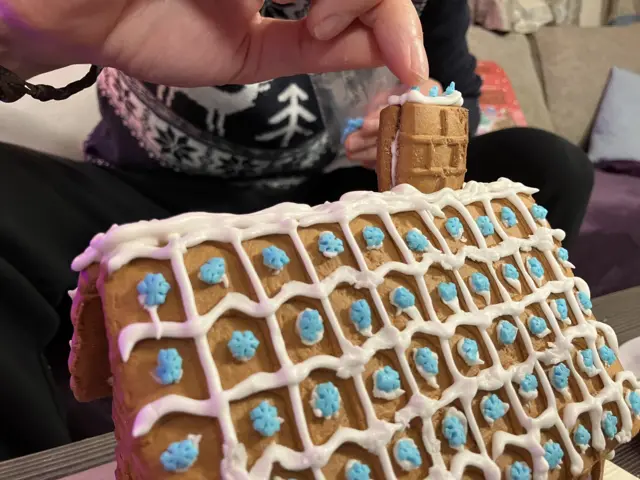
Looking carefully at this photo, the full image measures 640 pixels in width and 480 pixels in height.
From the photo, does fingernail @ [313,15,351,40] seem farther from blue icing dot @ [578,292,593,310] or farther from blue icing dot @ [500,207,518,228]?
blue icing dot @ [578,292,593,310]

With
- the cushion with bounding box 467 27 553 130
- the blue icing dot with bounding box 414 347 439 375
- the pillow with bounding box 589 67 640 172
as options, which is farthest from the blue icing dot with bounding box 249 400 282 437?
the pillow with bounding box 589 67 640 172

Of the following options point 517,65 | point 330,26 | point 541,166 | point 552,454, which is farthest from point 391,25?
point 517,65

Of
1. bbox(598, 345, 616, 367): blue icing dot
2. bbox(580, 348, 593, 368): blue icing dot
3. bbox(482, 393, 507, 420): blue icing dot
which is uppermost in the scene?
bbox(482, 393, 507, 420): blue icing dot

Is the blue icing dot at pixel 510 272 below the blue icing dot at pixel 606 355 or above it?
above

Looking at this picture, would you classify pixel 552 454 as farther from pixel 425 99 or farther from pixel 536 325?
pixel 425 99

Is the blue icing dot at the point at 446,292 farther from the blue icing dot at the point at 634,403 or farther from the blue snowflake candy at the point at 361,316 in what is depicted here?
the blue icing dot at the point at 634,403

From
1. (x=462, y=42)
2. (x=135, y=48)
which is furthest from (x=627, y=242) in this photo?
(x=135, y=48)

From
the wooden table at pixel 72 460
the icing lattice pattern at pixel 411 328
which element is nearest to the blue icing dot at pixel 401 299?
the icing lattice pattern at pixel 411 328
